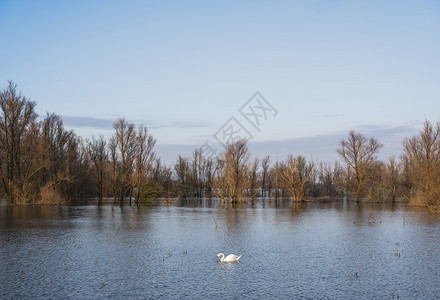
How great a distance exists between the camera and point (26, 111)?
45281mm

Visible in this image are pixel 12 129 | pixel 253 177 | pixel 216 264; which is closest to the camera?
pixel 216 264

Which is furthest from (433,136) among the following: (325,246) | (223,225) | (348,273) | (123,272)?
(123,272)

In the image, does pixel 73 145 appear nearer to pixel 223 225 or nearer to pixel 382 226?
pixel 223 225

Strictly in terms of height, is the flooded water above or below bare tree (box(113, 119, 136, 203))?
below

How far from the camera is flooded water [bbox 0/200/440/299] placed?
1027 centimetres

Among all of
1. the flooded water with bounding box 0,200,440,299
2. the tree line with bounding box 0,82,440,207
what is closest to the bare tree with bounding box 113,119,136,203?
the tree line with bounding box 0,82,440,207

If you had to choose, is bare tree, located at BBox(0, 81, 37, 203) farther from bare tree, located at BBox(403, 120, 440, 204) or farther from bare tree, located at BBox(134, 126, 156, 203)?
bare tree, located at BBox(403, 120, 440, 204)

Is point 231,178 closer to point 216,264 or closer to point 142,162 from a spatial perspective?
point 142,162

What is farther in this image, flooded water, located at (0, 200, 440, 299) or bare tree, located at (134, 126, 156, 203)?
bare tree, located at (134, 126, 156, 203)

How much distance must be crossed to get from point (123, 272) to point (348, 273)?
6.68m

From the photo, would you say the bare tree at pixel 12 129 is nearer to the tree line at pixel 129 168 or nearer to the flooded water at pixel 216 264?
the tree line at pixel 129 168

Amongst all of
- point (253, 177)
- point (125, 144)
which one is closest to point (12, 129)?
point (125, 144)

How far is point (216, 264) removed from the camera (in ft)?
43.1

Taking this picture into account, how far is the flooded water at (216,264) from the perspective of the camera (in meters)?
10.3
